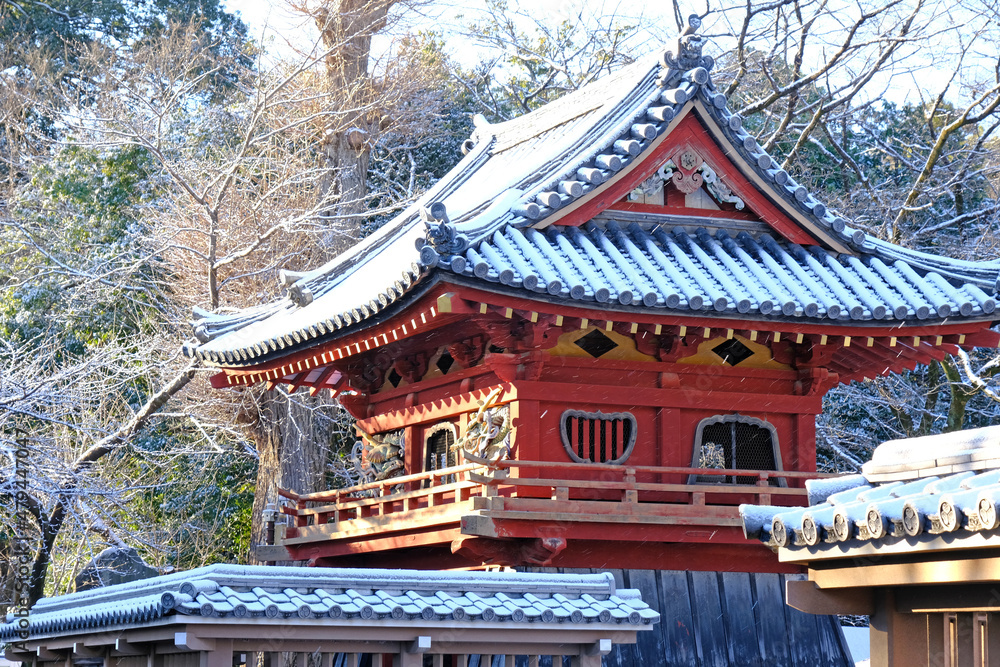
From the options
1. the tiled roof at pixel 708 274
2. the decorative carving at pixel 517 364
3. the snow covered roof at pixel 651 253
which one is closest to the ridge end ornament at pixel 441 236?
the snow covered roof at pixel 651 253

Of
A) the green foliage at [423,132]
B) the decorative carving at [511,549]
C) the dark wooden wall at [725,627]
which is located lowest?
the dark wooden wall at [725,627]

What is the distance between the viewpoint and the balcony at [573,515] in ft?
35.6

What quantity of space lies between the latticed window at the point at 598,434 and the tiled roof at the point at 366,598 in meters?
3.23

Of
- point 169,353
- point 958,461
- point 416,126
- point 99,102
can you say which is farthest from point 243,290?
point 958,461

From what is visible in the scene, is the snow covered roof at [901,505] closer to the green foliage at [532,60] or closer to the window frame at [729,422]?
the window frame at [729,422]

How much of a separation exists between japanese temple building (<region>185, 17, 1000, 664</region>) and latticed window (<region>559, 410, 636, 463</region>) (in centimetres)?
2

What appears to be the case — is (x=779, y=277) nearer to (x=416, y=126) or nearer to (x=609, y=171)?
(x=609, y=171)

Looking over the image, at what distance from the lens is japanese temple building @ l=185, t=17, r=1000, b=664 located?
1105cm

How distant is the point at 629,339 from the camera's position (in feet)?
40.1

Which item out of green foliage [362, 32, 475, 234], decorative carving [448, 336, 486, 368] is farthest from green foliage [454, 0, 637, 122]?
decorative carving [448, 336, 486, 368]

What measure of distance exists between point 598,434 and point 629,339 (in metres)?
1.00

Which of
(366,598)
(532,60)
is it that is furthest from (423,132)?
(366,598)

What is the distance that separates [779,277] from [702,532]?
8.54 ft

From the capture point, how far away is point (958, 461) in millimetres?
6156
